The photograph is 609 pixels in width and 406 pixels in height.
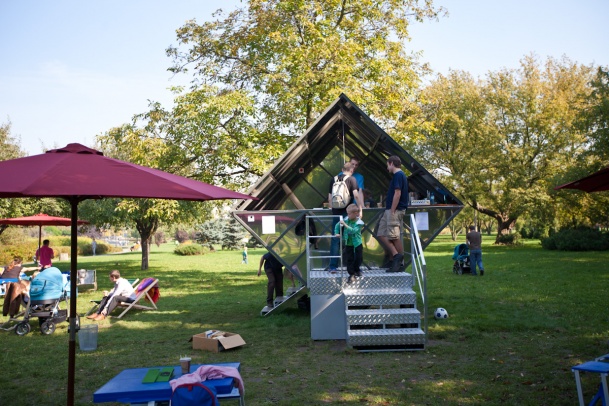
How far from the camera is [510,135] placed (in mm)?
43719

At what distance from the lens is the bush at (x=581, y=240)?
34281mm

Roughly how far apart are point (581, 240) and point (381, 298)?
28872mm

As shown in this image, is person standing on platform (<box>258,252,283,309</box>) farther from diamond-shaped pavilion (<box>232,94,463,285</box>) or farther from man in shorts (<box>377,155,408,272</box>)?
man in shorts (<box>377,155,408,272</box>)

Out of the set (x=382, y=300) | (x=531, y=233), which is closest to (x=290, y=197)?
(x=382, y=300)

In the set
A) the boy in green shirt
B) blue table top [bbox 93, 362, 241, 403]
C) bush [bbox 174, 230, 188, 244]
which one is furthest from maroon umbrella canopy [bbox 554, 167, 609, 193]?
bush [bbox 174, 230, 188, 244]

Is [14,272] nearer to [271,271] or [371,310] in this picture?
[271,271]

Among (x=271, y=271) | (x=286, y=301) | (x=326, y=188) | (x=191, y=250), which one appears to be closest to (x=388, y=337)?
(x=286, y=301)

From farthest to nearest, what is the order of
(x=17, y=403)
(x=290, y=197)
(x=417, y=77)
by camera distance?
(x=417, y=77)
(x=290, y=197)
(x=17, y=403)

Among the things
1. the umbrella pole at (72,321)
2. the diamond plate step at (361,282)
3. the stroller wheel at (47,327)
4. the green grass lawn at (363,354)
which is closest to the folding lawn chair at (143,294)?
the green grass lawn at (363,354)

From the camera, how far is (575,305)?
13.3 m

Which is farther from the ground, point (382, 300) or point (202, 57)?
point (202, 57)

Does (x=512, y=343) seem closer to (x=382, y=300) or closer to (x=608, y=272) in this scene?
(x=382, y=300)

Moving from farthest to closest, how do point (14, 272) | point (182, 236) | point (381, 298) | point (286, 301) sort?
point (182, 236), point (14, 272), point (286, 301), point (381, 298)

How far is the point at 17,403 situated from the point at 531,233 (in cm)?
5723
